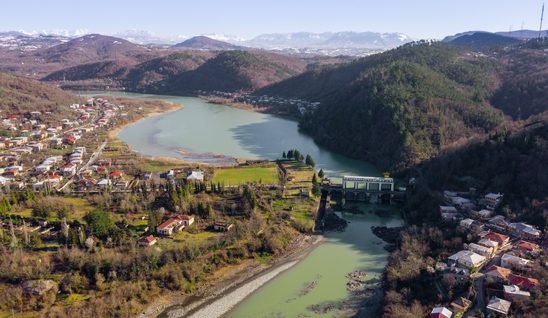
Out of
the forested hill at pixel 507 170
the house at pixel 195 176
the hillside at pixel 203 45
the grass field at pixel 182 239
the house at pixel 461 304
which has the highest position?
the hillside at pixel 203 45

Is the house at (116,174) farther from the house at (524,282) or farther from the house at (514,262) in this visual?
the house at (524,282)

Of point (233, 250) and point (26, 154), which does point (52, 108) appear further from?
point (233, 250)

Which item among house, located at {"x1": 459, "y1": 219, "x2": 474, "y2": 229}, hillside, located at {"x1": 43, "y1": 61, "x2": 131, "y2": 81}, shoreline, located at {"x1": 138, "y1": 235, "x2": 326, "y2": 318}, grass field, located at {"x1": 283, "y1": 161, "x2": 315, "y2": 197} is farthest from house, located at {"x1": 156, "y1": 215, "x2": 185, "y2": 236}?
hillside, located at {"x1": 43, "y1": 61, "x2": 131, "y2": 81}

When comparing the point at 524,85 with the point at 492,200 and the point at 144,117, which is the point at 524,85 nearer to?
the point at 492,200

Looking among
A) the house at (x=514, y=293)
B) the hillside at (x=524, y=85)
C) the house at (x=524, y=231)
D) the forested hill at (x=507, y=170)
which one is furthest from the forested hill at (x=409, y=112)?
the house at (x=514, y=293)

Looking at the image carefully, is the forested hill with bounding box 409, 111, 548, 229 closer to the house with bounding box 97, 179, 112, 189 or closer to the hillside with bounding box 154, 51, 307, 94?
the house with bounding box 97, 179, 112, 189

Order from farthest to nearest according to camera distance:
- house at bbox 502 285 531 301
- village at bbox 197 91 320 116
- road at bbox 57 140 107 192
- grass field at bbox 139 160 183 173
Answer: village at bbox 197 91 320 116 < grass field at bbox 139 160 183 173 < road at bbox 57 140 107 192 < house at bbox 502 285 531 301
